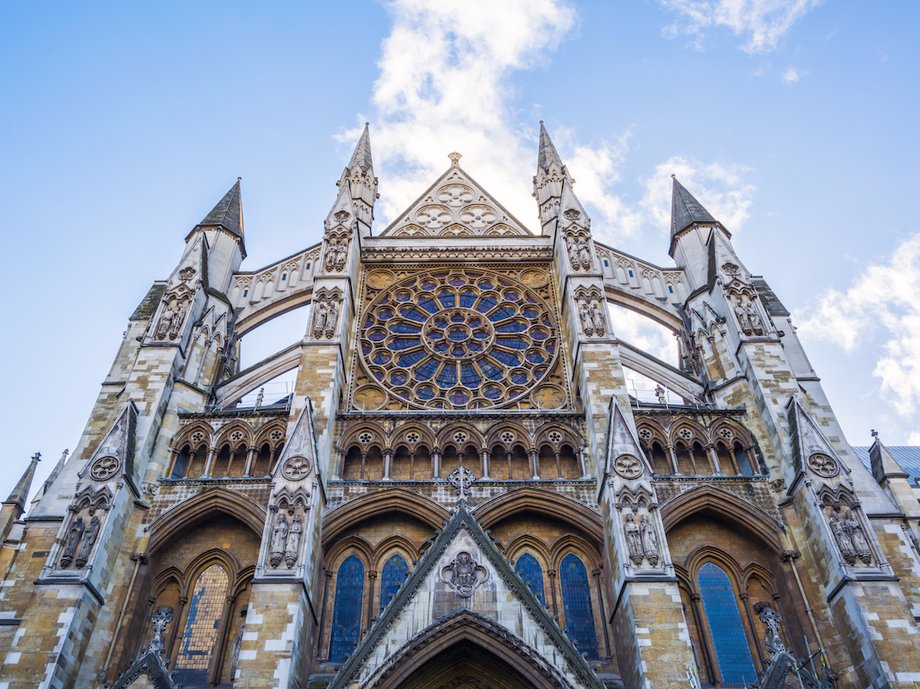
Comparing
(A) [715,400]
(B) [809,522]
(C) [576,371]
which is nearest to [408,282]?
(C) [576,371]

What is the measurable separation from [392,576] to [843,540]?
8.79 meters

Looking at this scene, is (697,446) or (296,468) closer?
(296,468)

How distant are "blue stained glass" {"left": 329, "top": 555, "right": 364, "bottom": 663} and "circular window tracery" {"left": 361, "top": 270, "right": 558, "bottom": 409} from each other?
175 inches

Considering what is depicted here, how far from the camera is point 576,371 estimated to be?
60.8 ft

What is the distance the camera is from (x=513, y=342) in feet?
67.6

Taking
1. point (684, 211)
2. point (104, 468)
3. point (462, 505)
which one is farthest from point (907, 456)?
point (104, 468)

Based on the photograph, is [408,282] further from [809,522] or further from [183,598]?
[809,522]

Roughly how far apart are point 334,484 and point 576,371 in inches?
254

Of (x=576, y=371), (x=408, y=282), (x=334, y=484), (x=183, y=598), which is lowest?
(x=183, y=598)

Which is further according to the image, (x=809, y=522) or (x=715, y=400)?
(x=715, y=400)

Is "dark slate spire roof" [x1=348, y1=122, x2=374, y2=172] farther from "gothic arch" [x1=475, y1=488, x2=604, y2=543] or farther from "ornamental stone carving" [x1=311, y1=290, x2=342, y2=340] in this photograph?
"gothic arch" [x1=475, y1=488, x2=604, y2=543]

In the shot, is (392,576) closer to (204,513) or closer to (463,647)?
(463,647)

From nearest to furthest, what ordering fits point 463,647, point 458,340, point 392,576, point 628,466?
point 463,647 → point 628,466 → point 392,576 → point 458,340

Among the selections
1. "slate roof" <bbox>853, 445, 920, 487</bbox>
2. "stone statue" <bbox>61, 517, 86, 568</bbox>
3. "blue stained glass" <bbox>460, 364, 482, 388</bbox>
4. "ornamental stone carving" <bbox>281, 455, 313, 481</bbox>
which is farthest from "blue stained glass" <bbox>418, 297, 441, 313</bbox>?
"slate roof" <bbox>853, 445, 920, 487</bbox>
